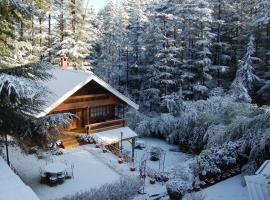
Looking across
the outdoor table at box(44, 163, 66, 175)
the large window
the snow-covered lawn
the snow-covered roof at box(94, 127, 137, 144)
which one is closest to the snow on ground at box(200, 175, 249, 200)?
the snow-covered lawn

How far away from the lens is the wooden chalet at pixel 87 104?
17922mm

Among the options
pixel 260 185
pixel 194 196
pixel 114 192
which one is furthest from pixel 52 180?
pixel 260 185

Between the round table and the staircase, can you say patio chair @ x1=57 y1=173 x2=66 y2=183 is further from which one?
the staircase

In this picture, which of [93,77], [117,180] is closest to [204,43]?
[93,77]

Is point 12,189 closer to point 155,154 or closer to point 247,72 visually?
point 155,154

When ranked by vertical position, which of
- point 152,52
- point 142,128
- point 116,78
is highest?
point 152,52

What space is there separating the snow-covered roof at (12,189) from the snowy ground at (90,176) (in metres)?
4.57

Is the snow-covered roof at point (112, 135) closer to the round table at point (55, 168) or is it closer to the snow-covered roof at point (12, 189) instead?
the round table at point (55, 168)

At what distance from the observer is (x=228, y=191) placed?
14.6 m

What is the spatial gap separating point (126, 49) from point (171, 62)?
27.2ft

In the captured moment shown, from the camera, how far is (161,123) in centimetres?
2811

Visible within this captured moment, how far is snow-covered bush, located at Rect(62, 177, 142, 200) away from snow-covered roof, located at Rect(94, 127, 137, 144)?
5.45 meters

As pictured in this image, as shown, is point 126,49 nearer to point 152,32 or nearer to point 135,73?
point 135,73

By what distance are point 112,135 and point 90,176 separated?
450 cm
